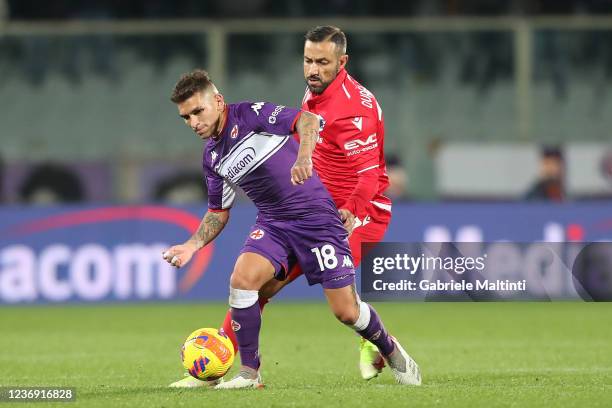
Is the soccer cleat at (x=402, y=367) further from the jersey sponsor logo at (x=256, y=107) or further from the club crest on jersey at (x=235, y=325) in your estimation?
the jersey sponsor logo at (x=256, y=107)

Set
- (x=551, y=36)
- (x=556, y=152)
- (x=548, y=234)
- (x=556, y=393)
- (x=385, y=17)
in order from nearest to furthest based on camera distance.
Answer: (x=556, y=393)
(x=548, y=234)
(x=556, y=152)
(x=551, y=36)
(x=385, y=17)

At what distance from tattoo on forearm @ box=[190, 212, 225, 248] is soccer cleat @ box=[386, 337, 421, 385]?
4.11 ft

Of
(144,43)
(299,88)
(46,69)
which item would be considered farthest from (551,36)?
(46,69)

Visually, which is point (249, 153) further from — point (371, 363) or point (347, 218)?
point (371, 363)

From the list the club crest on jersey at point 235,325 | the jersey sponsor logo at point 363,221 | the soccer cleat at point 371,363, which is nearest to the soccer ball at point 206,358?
the club crest on jersey at point 235,325

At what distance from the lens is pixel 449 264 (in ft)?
26.7

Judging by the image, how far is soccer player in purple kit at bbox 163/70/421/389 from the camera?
760cm

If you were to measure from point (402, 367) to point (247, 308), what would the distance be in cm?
105

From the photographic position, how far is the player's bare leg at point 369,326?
768 centimetres

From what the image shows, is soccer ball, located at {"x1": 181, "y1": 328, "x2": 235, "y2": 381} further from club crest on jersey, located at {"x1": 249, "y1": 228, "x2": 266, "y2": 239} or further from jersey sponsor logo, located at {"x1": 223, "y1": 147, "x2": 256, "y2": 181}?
jersey sponsor logo, located at {"x1": 223, "y1": 147, "x2": 256, "y2": 181}

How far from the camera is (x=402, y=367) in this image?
8.00 m

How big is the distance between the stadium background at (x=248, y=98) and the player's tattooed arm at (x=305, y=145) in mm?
7450

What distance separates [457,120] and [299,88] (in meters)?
2.30

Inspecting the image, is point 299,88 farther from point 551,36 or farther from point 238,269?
point 238,269
